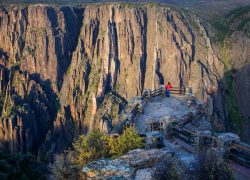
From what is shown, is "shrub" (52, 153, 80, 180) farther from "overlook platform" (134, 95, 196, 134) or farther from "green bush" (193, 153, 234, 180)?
"overlook platform" (134, 95, 196, 134)

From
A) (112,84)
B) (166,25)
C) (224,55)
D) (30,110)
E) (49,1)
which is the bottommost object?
(30,110)

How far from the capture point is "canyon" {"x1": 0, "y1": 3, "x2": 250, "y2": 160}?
78.8 meters

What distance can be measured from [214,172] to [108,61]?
275 ft

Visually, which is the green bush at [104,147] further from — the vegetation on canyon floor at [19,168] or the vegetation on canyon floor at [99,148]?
the vegetation on canyon floor at [19,168]

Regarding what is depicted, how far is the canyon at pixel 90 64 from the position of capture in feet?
258

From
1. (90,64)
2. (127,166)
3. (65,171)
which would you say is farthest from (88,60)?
(127,166)

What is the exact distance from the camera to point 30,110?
3858 inches

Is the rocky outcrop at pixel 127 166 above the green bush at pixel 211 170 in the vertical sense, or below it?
below

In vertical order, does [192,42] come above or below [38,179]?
above

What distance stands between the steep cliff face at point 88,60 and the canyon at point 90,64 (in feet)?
0.74

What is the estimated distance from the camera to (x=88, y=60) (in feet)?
341

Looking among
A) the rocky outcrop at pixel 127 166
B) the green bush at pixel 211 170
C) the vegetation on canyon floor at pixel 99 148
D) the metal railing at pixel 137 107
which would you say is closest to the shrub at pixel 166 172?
the green bush at pixel 211 170

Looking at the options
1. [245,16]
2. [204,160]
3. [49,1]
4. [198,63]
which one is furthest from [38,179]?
[49,1]

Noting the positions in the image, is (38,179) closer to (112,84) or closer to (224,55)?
(224,55)
